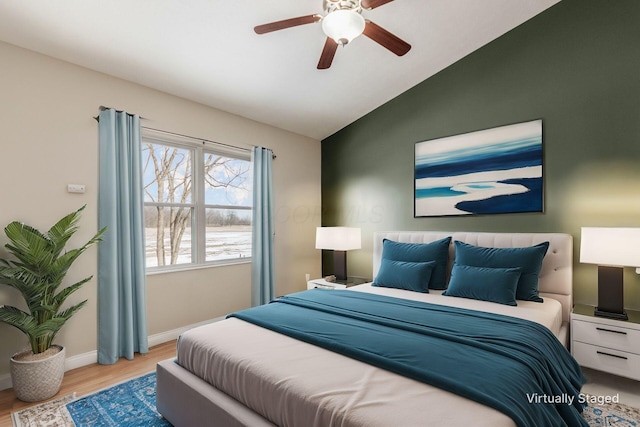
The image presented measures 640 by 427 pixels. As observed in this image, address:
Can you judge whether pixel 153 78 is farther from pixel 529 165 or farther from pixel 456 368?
pixel 529 165

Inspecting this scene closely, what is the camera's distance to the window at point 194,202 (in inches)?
132

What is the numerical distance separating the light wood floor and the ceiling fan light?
9.33 feet

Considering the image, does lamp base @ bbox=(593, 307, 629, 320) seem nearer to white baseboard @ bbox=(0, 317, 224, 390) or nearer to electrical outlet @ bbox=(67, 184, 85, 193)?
white baseboard @ bbox=(0, 317, 224, 390)

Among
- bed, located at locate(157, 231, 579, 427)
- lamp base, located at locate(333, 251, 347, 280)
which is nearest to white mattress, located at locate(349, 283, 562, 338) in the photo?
bed, located at locate(157, 231, 579, 427)

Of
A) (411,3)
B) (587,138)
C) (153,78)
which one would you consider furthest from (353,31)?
(587,138)

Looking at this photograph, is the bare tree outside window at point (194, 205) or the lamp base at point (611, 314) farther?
the bare tree outside window at point (194, 205)

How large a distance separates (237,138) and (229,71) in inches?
36.3

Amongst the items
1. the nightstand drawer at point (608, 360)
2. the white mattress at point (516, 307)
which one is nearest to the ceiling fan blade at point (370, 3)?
the white mattress at point (516, 307)

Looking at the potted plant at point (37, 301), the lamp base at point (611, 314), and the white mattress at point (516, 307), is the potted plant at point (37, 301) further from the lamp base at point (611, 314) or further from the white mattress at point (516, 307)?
the lamp base at point (611, 314)

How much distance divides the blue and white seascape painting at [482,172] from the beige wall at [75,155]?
2246 millimetres

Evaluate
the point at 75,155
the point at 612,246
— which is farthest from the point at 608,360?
the point at 75,155

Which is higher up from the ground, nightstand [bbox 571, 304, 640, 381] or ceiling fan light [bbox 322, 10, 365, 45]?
ceiling fan light [bbox 322, 10, 365, 45]

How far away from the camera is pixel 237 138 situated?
153 inches

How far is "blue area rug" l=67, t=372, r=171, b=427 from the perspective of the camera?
200 centimetres
